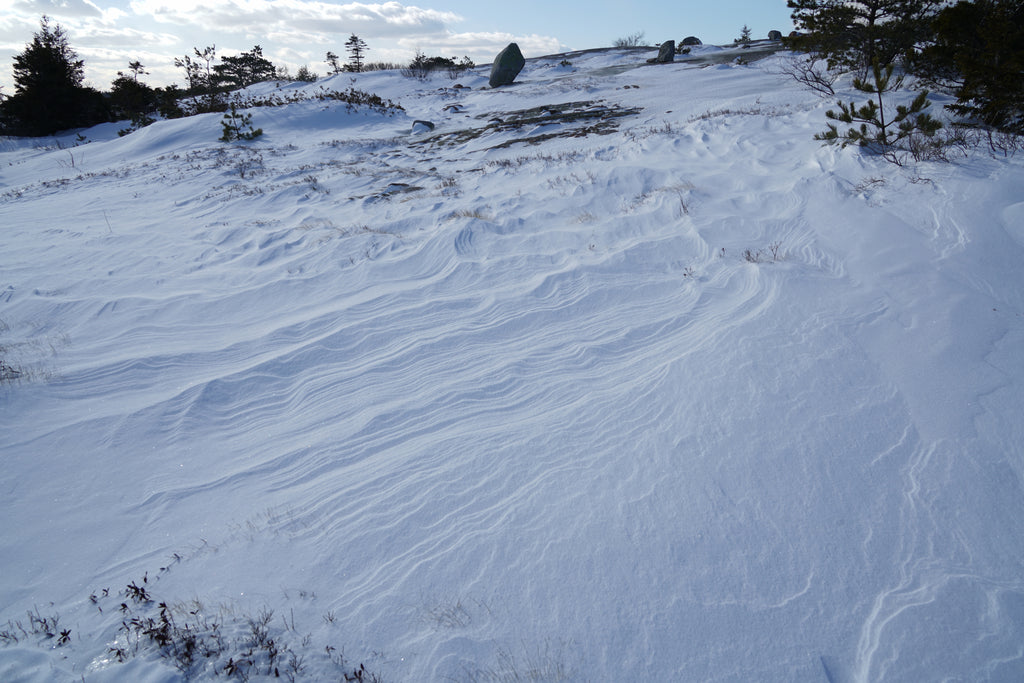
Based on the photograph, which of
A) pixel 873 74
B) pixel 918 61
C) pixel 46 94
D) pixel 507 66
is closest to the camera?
pixel 873 74

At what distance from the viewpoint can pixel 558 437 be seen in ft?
9.17

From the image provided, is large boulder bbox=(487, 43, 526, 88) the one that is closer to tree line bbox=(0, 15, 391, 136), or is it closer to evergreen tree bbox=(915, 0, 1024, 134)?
tree line bbox=(0, 15, 391, 136)

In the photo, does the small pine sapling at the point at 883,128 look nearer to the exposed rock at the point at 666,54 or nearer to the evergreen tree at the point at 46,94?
the exposed rock at the point at 666,54

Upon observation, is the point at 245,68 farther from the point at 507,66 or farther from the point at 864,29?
the point at 864,29

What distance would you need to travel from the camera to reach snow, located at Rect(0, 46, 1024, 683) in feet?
6.09

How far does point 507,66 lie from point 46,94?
19613 mm

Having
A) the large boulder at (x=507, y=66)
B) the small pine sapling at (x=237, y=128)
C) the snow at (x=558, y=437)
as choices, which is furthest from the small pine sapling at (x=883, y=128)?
the large boulder at (x=507, y=66)

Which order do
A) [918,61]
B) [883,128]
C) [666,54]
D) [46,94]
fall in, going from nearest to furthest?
[883,128]
[918,61]
[46,94]
[666,54]

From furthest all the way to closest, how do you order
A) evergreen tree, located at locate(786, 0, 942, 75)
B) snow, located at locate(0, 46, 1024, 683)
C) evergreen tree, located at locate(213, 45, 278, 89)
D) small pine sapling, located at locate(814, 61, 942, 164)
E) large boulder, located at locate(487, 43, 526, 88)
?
evergreen tree, located at locate(213, 45, 278, 89) < large boulder, located at locate(487, 43, 526, 88) < evergreen tree, located at locate(786, 0, 942, 75) < small pine sapling, located at locate(814, 61, 942, 164) < snow, located at locate(0, 46, 1024, 683)

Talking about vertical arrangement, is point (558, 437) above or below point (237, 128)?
below

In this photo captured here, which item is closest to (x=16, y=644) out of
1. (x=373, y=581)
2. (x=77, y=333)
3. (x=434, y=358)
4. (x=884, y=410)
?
(x=373, y=581)

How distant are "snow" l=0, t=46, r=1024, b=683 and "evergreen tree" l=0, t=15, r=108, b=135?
20357mm

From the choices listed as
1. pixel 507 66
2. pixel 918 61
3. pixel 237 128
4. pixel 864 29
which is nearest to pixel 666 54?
pixel 507 66

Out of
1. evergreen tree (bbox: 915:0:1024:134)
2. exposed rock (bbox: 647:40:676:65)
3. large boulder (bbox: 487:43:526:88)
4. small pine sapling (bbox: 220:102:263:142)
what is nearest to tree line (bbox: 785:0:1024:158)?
evergreen tree (bbox: 915:0:1024:134)
